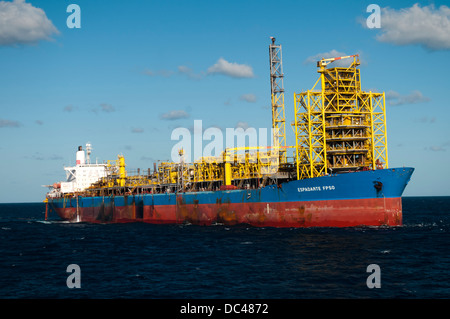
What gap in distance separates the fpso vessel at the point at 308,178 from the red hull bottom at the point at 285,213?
0.28 ft

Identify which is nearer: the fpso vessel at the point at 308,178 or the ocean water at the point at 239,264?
the ocean water at the point at 239,264

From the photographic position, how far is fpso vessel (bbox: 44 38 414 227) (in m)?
38.6

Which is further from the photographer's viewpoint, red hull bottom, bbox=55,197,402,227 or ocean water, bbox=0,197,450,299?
red hull bottom, bbox=55,197,402,227

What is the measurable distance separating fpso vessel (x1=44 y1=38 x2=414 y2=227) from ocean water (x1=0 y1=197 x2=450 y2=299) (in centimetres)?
220

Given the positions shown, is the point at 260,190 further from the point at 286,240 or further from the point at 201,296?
the point at 201,296

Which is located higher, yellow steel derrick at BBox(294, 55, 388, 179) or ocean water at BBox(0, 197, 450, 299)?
yellow steel derrick at BBox(294, 55, 388, 179)

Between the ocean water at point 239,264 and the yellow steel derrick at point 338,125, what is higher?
the yellow steel derrick at point 338,125

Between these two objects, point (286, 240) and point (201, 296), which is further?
point (286, 240)

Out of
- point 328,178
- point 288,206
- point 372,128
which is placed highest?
point 372,128

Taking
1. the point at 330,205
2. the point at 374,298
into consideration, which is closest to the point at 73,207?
the point at 330,205

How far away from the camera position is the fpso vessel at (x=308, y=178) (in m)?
38.6

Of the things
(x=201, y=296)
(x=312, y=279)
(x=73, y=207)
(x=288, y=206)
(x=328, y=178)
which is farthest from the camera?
(x=73, y=207)
